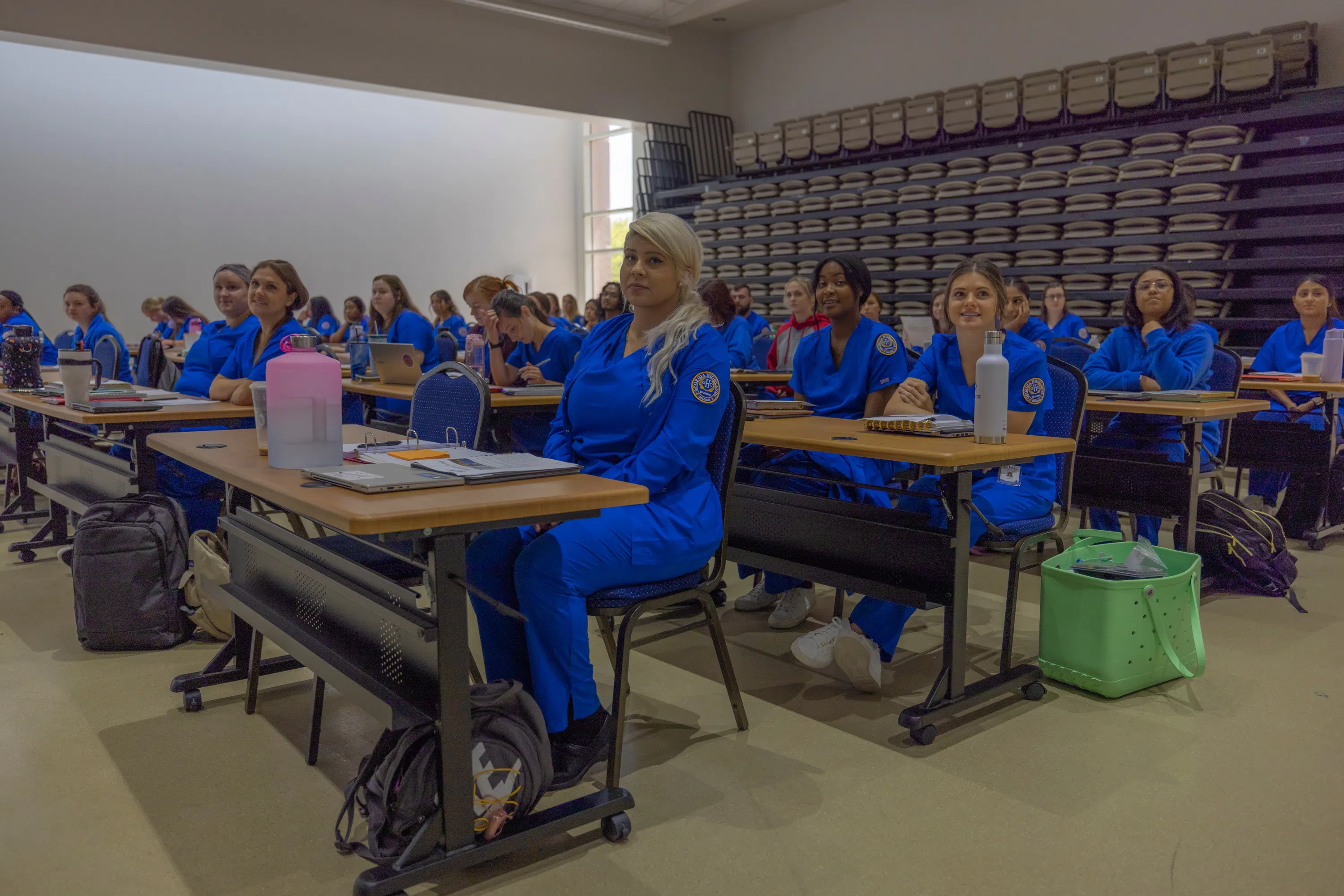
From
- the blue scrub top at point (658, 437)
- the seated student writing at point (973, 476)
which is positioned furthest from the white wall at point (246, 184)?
the seated student writing at point (973, 476)

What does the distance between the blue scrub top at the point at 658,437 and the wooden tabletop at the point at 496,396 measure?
1037 mm

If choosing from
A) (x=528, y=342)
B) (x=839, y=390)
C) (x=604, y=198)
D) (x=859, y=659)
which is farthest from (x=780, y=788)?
(x=604, y=198)

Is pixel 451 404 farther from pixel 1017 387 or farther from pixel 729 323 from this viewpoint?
pixel 729 323

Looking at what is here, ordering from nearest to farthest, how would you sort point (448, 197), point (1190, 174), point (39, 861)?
1. point (39, 861)
2. point (1190, 174)
3. point (448, 197)

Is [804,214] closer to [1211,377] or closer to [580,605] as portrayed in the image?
[1211,377]

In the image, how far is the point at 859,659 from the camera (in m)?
2.68

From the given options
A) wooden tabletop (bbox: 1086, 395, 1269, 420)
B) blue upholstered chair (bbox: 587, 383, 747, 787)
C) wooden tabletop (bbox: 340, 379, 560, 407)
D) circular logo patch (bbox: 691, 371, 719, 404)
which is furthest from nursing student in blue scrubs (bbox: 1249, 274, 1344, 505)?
A: circular logo patch (bbox: 691, 371, 719, 404)

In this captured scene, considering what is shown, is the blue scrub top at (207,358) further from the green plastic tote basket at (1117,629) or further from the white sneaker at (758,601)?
the green plastic tote basket at (1117,629)

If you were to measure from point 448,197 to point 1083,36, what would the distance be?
8.60 metres

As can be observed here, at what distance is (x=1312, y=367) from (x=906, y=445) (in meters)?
3.63

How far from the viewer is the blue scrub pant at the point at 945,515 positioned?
8.91 ft

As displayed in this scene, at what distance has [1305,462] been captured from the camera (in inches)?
180

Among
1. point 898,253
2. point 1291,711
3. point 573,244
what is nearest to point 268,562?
point 1291,711

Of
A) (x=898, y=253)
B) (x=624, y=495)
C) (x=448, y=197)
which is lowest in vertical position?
(x=624, y=495)
